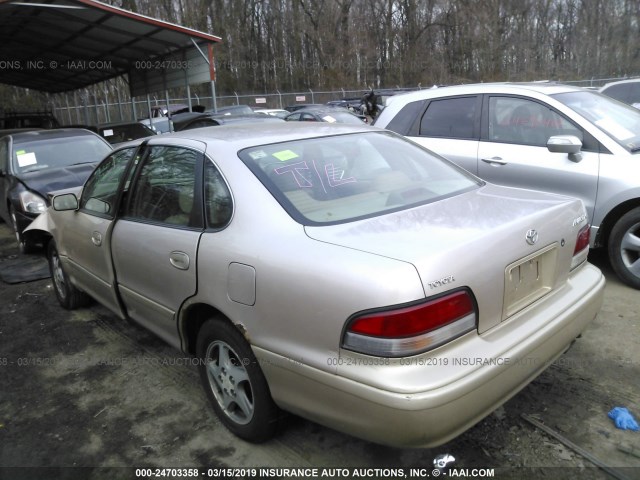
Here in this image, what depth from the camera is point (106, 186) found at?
12.5ft

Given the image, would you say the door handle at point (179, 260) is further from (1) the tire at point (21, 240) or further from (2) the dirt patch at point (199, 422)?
(1) the tire at point (21, 240)

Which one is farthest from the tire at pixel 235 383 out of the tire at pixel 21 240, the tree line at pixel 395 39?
the tree line at pixel 395 39

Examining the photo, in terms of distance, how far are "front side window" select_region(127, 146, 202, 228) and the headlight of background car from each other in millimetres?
3917

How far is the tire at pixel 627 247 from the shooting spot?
4223 millimetres

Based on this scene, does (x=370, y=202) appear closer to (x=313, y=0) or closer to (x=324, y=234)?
(x=324, y=234)

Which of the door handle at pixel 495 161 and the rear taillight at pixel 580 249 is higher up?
the door handle at pixel 495 161

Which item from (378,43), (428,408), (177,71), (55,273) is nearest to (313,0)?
(378,43)

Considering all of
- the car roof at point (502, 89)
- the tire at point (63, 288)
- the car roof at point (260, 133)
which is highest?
the car roof at point (502, 89)

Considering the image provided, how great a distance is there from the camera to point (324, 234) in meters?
2.27

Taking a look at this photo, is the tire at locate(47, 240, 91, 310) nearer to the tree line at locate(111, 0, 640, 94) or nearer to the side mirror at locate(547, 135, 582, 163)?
the side mirror at locate(547, 135, 582, 163)

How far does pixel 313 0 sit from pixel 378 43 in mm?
6437

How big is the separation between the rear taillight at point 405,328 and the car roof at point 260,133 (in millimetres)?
1320

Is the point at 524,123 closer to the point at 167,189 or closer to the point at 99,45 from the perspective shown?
the point at 167,189

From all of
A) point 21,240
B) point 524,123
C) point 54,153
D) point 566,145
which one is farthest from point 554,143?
point 54,153
